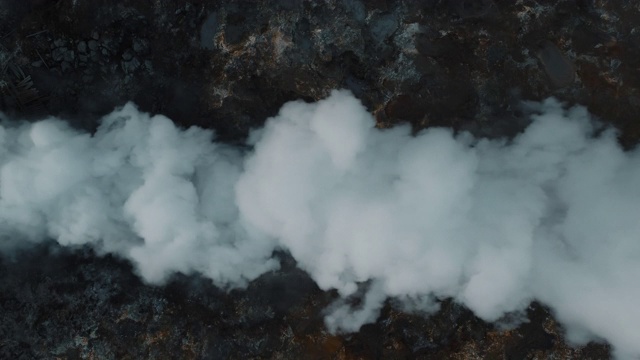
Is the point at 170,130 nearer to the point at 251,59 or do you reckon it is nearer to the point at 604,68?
the point at 251,59

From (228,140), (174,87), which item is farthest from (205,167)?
(174,87)

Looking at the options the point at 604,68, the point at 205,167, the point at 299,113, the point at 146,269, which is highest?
the point at 604,68

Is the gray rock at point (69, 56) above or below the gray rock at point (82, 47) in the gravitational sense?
below

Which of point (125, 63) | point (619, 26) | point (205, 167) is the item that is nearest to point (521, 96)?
point (619, 26)

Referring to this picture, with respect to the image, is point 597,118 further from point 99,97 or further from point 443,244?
point 99,97

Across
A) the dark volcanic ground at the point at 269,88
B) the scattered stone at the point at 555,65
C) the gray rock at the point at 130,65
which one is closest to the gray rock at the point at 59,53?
the dark volcanic ground at the point at 269,88

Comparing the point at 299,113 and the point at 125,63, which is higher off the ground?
the point at 125,63

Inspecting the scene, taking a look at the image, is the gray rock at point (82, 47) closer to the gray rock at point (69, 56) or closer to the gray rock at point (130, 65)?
the gray rock at point (69, 56)

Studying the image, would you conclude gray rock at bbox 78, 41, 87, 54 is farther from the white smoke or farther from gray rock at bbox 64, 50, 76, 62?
the white smoke
